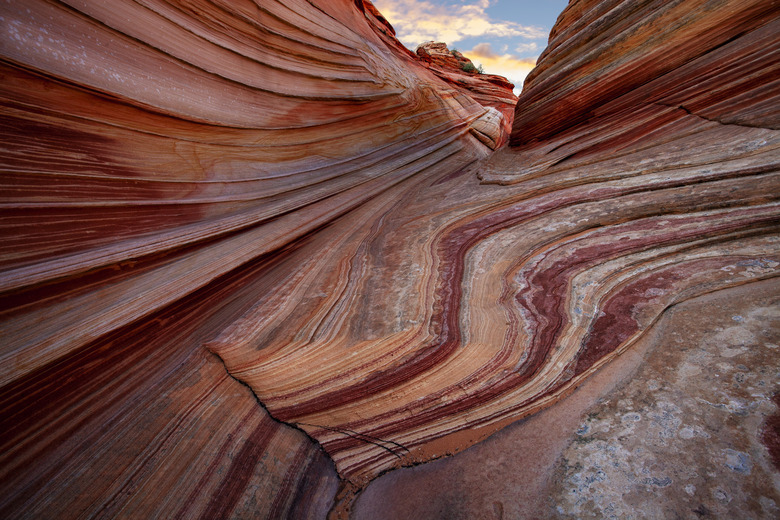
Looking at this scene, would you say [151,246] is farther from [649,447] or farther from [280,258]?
[649,447]

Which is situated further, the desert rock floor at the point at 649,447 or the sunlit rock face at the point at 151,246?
the sunlit rock face at the point at 151,246

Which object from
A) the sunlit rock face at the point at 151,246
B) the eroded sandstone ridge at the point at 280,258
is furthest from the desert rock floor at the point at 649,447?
the sunlit rock face at the point at 151,246

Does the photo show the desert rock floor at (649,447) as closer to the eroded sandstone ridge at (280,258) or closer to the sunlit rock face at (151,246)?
the eroded sandstone ridge at (280,258)

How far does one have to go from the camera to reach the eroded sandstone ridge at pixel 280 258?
189cm

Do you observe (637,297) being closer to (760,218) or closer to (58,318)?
(760,218)

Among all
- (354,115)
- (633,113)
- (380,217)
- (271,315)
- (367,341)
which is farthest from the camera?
(354,115)

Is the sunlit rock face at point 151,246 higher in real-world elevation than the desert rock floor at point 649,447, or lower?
higher

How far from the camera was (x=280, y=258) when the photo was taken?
3717 mm

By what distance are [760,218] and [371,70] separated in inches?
251

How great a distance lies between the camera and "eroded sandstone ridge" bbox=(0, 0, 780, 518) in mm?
1886

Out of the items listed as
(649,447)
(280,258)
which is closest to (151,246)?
(280,258)

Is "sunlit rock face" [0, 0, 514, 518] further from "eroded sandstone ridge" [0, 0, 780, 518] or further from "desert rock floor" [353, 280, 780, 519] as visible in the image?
"desert rock floor" [353, 280, 780, 519]

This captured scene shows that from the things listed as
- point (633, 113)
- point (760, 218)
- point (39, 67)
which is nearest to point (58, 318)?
point (39, 67)

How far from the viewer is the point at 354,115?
623 cm
